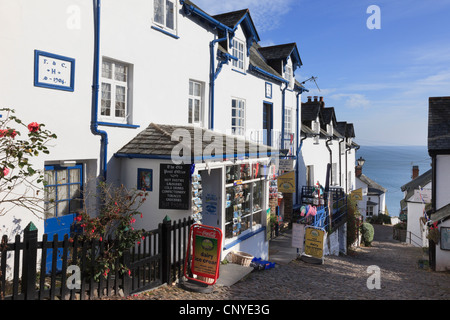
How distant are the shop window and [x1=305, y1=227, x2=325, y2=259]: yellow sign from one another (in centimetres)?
198

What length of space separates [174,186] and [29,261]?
3.47 m

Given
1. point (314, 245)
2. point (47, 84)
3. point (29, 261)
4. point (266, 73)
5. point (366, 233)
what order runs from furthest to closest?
1. point (366, 233)
2. point (266, 73)
3. point (314, 245)
4. point (47, 84)
5. point (29, 261)

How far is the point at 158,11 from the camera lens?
10352 millimetres

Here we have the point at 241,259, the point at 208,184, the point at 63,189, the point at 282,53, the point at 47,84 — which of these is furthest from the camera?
the point at 282,53

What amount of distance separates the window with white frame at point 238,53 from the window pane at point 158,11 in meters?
4.05

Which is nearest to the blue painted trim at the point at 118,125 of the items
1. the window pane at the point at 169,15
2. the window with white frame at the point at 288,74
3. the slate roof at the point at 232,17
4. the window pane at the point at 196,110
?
the window pane at the point at 196,110

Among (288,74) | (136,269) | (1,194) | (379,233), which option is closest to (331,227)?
(288,74)

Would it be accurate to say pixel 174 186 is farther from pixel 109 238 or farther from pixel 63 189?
pixel 63 189

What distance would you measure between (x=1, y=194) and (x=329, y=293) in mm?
7510

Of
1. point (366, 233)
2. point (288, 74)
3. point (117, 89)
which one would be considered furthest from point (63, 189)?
point (366, 233)

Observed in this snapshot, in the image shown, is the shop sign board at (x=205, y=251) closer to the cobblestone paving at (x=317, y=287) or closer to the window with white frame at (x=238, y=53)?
the cobblestone paving at (x=317, y=287)

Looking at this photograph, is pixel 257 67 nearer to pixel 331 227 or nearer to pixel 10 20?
pixel 331 227

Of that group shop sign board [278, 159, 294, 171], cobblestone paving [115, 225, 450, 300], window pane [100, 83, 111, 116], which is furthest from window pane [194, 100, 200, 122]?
shop sign board [278, 159, 294, 171]

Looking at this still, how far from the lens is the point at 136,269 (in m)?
7.23
